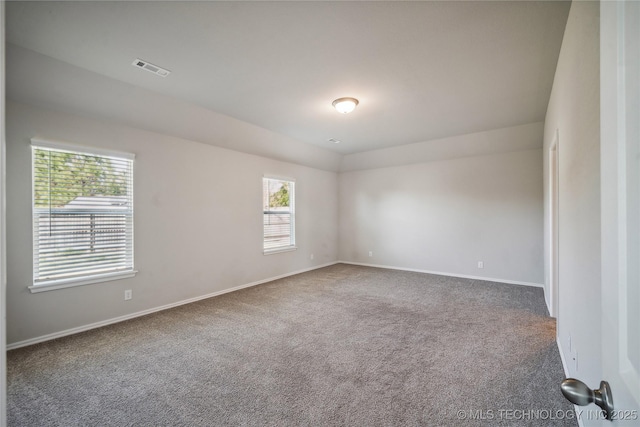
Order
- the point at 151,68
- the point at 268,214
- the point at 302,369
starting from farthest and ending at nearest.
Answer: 1. the point at 268,214
2. the point at 151,68
3. the point at 302,369

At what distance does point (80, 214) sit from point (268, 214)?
116 inches

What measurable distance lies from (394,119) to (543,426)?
378 cm

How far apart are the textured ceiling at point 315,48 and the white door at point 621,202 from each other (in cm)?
177

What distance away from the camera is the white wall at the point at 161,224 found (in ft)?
9.21

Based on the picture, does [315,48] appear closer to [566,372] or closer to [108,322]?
[566,372]

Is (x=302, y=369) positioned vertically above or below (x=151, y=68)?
below

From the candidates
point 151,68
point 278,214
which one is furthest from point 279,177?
point 151,68

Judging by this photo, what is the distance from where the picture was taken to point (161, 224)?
3.90 meters

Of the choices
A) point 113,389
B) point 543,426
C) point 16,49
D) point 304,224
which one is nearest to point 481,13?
point 543,426

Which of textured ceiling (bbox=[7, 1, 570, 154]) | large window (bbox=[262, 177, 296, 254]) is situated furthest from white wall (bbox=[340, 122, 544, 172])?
large window (bbox=[262, 177, 296, 254])

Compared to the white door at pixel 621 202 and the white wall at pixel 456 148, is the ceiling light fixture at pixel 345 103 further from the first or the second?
the white door at pixel 621 202

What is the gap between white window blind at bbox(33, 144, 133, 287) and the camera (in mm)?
2951

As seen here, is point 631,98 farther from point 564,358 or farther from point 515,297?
point 515,297

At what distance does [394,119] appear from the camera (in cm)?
429
